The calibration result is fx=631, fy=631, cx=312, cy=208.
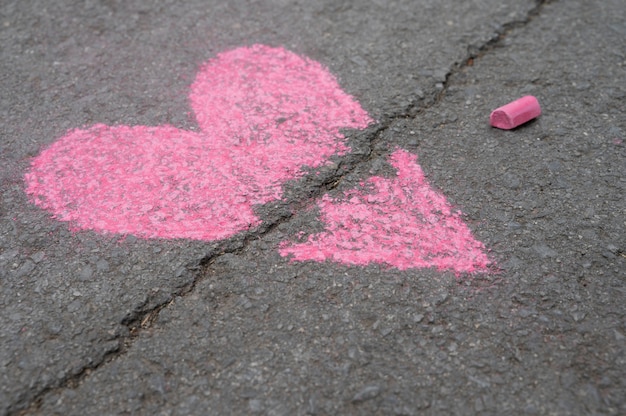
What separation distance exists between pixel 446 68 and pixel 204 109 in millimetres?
1153

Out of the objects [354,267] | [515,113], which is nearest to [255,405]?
[354,267]

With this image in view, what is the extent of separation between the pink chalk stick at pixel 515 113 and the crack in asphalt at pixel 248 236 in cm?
28

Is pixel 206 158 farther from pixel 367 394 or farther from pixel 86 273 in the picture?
pixel 367 394

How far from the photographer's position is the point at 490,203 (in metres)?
2.34

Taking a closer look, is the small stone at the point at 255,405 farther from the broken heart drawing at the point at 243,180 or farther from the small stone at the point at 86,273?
the small stone at the point at 86,273

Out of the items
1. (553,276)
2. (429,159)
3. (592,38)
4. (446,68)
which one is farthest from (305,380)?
(592,38)

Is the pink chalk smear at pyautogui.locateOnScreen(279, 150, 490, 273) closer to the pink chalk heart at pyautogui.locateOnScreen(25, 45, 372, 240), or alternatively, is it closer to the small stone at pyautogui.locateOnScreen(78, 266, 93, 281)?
the pink chalk heart at pyautogui.locateOnScreen(25, 45, 372, 240)

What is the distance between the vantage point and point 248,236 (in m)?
2.21

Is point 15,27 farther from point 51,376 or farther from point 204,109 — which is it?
point 51,376

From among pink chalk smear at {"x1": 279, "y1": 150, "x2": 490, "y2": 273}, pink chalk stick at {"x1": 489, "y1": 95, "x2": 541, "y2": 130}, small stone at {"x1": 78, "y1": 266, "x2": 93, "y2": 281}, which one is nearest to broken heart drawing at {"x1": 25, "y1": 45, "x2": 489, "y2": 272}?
pink chalk smear at {"x1": 279, "y1": 150, "x2": 490, "y2": 273}

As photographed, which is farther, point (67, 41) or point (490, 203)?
point (67, 41)

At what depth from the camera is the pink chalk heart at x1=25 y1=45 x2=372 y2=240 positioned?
2.29m

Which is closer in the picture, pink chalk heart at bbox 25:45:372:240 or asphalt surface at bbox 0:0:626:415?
asphalt surface at bbox 0:0:626:415

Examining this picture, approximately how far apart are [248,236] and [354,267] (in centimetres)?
39
